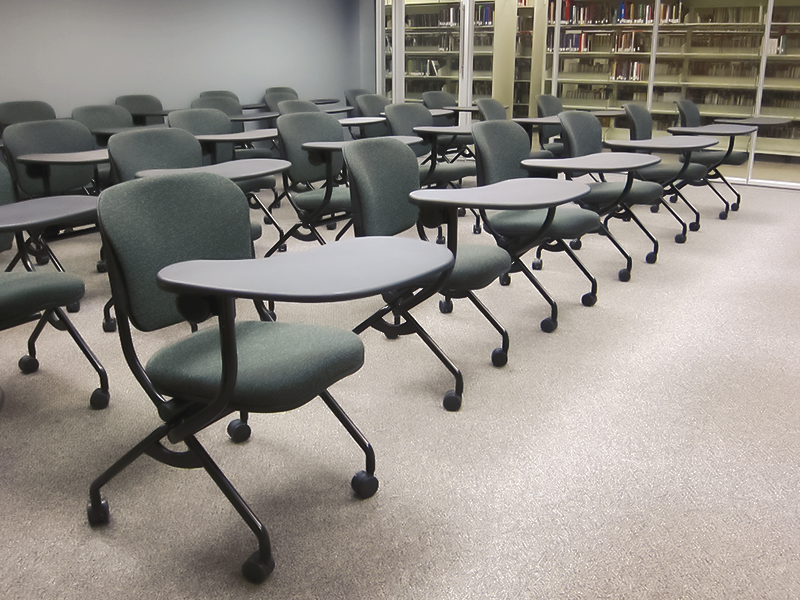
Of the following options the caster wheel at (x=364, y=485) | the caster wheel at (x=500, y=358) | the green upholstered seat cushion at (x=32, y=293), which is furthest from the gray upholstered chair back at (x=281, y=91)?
the caster wheel at (x=364, y=485)

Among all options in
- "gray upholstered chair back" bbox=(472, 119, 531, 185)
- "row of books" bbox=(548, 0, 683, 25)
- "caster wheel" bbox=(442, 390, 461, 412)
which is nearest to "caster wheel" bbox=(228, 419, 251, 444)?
"caster wheel" bbox=(442, 390, 461, 412)

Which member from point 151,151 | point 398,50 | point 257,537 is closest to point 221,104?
point 398,50

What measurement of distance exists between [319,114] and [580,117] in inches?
67.1

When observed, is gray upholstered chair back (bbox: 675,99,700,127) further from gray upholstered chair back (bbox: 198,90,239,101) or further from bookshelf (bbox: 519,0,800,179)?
gray upholstered chair back (bbox: 198,90,239,101)

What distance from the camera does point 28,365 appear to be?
273 centimetres

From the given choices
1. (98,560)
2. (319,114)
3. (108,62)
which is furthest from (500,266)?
(108,62)

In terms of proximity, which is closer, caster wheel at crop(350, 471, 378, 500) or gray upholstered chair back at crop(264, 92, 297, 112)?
caster wheel at crop(350, 471, 378, 500)

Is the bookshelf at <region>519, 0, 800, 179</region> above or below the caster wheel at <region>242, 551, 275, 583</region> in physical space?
above

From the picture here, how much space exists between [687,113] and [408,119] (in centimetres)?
272

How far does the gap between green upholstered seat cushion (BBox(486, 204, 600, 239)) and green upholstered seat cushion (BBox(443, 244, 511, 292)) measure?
0.30 metres

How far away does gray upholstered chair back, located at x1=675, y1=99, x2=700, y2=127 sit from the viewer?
5.99m

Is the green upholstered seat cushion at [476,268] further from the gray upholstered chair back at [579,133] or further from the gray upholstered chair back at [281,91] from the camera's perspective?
the gray upholstered chair back at [281,91]

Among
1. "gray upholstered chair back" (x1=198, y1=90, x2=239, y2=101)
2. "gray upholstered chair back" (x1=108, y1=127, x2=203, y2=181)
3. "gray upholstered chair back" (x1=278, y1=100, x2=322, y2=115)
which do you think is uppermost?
"gray upholstered chair back" (x1=198, y1=90, x2=239, y2=101)

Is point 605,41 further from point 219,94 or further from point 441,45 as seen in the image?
point 219,94
